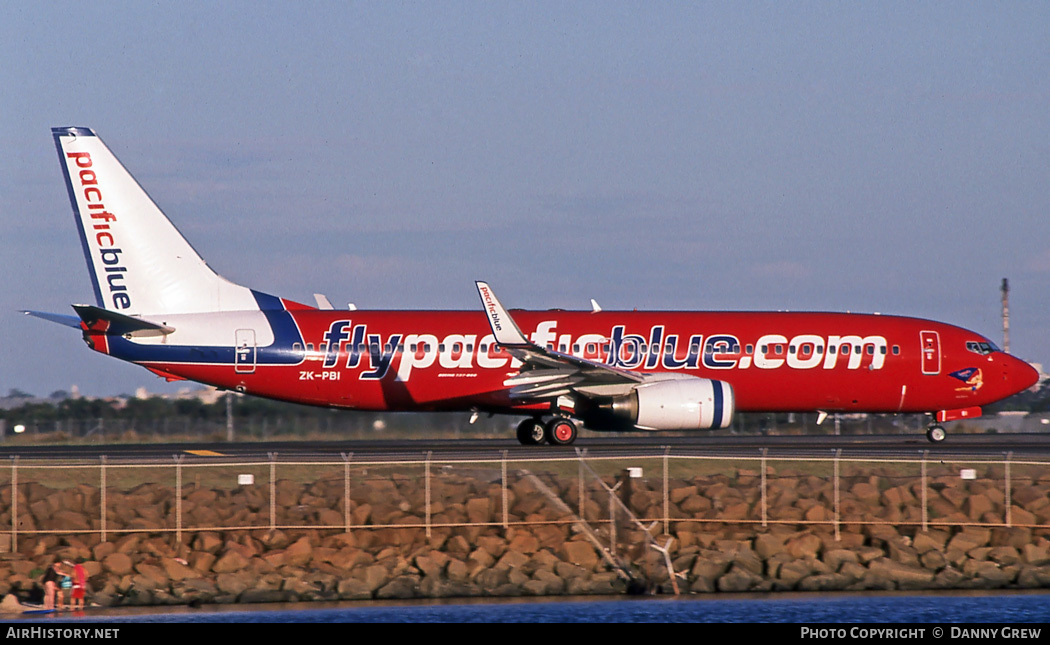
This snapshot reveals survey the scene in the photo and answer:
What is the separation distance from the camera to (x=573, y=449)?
89.1ft

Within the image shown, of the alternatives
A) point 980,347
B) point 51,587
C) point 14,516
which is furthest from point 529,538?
point 980,347

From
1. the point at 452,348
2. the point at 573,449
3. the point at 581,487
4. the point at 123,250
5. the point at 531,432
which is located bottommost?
the point at 581,487

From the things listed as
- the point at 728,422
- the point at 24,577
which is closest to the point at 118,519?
the point at 24,577

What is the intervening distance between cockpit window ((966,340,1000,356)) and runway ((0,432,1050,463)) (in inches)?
92.7

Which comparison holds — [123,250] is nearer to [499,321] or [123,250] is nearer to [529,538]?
[499,321]

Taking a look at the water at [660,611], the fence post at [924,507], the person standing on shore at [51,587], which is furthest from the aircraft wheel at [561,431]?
the person standing on shore at [51,587]

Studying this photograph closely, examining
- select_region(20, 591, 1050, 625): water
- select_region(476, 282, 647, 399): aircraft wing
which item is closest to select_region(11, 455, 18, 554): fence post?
select_region(20, 591, 1050, 625): water

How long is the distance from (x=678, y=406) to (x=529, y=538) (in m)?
8.23

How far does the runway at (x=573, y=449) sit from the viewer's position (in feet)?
84.6

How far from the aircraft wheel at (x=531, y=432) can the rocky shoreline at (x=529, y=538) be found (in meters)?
7.34

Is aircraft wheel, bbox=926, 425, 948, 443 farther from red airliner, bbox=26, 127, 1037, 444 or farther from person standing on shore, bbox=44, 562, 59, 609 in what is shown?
person standing on shore, bbox=44, 562, 59, 609

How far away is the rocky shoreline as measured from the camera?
20.4 m

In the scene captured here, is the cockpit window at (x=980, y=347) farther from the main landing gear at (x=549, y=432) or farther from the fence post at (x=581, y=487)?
the fence post at (x=581, y=487)

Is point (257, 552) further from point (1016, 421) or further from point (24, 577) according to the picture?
point (1016, 421)
